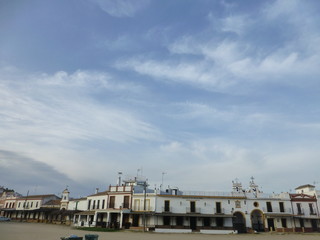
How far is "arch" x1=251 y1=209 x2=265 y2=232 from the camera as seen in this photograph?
42938 millimetres

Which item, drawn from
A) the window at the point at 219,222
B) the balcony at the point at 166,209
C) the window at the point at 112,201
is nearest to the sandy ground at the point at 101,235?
the balcony at the point at 166,209

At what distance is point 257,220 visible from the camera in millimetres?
43781

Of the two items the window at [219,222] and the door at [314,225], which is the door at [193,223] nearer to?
the window at [219,222]

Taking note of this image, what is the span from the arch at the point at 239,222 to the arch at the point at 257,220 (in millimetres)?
1514

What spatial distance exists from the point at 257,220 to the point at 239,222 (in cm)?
310

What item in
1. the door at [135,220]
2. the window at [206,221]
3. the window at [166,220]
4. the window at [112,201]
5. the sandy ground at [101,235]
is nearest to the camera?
the sandy ground at [101,235]

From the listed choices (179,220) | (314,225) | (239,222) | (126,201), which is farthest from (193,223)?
(314,225)

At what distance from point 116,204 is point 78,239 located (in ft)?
102

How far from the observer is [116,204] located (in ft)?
149

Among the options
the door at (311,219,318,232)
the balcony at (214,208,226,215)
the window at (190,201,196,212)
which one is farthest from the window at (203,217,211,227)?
the door at (311,219,318,232)

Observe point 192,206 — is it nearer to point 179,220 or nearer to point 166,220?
point 179,220

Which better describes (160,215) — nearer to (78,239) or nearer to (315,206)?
(315,206)

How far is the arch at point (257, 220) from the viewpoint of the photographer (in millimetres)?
42938

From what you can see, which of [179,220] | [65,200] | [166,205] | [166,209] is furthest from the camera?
[65,200]
